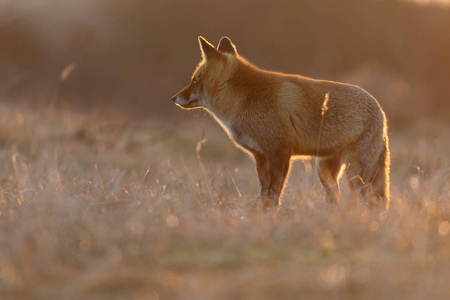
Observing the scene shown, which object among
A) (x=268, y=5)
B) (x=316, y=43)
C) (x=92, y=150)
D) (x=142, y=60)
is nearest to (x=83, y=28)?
(x=142, y=60)

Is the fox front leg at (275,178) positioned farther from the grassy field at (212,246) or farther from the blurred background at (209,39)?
the blurred background at (209,39)

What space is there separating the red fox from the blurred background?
14464mm

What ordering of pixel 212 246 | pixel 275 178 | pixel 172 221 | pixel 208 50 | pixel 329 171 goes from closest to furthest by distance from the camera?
pixel 212 246 < pixel 172 221 < pixel 275 178 < pixel 208 50 < pixel 329 171

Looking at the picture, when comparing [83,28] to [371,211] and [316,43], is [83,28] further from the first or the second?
[371,211]

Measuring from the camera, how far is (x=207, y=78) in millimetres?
6016

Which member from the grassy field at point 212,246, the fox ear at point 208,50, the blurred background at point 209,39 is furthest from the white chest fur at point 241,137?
the blurred background at point 209,39

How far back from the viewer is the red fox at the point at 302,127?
18.3 ft

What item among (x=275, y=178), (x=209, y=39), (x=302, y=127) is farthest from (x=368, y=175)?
(x=209, y=39)

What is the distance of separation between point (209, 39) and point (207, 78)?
57.1ft

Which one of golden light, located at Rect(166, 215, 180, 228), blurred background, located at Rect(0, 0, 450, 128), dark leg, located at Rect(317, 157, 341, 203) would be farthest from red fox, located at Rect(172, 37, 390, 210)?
blurred background, located at Rect(0, 0, 450, 128)

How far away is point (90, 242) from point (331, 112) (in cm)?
308

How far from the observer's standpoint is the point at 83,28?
923 inches

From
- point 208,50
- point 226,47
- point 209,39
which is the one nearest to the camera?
point 208,50

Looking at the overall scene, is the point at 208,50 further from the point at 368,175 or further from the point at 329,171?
the point at 368,175
